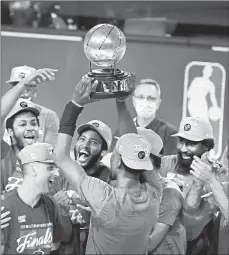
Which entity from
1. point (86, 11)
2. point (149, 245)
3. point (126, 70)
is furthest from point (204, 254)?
point (86, 11)

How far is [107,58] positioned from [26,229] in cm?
69

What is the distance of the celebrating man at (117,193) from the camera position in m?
2.12

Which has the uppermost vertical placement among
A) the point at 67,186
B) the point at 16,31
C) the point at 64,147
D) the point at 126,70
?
the point at 16,31

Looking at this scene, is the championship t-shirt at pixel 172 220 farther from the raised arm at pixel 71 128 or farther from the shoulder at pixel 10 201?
the shoulder at pixel 10 201

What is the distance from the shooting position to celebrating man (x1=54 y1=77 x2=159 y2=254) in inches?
83.4

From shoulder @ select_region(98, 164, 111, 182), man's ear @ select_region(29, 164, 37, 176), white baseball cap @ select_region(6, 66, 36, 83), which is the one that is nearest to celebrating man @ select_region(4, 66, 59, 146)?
white baseball cap @ select_region(6, 66, 36, 83)

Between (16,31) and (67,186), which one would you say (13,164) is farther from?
(16,31)

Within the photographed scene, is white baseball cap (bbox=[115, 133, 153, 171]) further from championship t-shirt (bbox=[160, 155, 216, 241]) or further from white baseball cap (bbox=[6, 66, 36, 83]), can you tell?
white baseball cap (bbox=[6, 66, 36, 83])

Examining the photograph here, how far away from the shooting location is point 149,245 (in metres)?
2.27

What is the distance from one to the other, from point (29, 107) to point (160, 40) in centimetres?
62

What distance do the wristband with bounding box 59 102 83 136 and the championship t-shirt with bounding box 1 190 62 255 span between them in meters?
0.30

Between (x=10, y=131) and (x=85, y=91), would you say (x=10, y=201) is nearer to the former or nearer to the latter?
(x=10, y=131)

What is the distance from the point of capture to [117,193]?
2.17 meters

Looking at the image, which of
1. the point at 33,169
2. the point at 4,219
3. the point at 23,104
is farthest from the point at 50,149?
the point at 4,219
